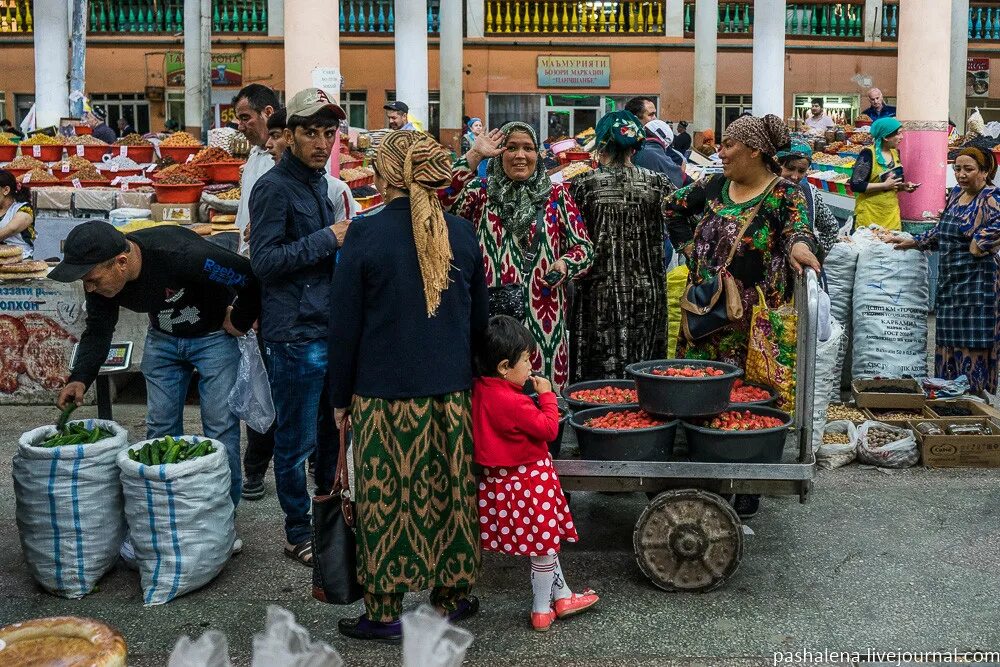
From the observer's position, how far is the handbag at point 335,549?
3.88 metres

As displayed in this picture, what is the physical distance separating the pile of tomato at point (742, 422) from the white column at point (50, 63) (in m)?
15.7

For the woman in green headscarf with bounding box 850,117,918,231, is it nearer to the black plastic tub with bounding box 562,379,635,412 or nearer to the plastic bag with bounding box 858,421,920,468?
the plastic bag with bounding box 858,421,920,468

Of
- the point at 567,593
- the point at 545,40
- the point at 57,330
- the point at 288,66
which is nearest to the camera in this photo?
the point at 567,593

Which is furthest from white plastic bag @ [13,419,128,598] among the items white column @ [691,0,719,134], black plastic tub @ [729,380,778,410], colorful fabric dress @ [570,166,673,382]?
white column @ [691,0,719,134]

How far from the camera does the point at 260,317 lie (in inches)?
185

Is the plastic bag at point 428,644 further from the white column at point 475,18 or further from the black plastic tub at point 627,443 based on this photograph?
the white column at point 475,18

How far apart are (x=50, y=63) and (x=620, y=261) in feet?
49.0

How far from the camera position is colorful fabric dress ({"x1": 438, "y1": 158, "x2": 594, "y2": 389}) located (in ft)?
17.6

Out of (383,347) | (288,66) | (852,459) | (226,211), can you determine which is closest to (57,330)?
(226,211)

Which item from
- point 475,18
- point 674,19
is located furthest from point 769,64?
point 475,18

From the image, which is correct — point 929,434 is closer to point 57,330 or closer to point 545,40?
point 57,330

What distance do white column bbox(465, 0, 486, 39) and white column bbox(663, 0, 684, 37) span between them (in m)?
4.41

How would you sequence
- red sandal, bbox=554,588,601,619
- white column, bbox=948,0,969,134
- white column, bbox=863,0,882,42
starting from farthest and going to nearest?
1. white column, bbox=863,0,882,42
2. white column, bbox=948,0,969,134
3. red sandal, bbox=554,588,601,619

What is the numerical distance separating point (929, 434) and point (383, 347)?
3.57 meters
